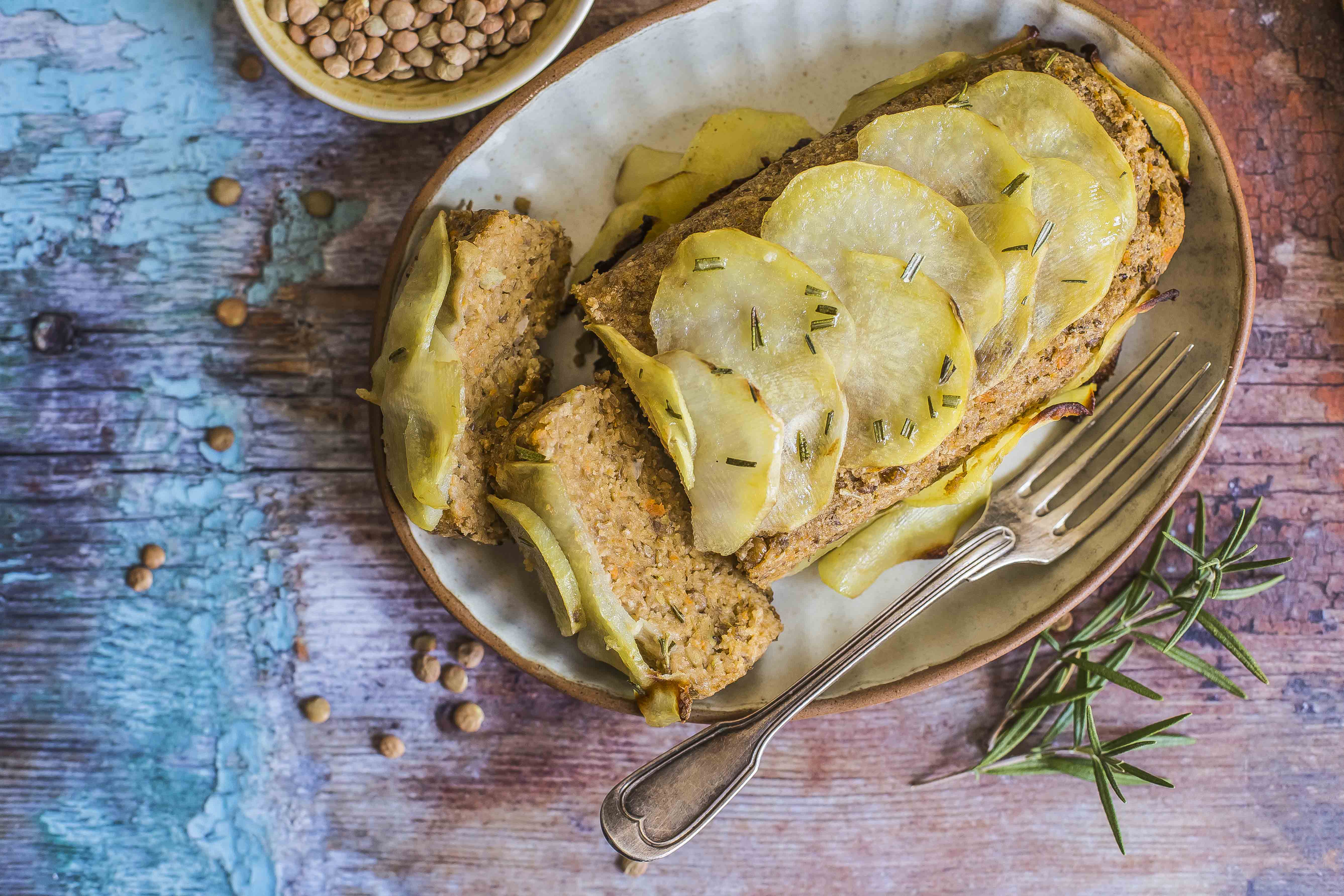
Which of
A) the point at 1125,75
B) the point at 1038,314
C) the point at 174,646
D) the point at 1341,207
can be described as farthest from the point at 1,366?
the point at 1341,207

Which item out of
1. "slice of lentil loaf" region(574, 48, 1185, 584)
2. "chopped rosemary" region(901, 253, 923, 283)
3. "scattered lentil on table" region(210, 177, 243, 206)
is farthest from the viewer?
"scattered lentil on table" region(210, 177, 243, 206)

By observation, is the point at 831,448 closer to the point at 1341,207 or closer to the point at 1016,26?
the point at 1016,26

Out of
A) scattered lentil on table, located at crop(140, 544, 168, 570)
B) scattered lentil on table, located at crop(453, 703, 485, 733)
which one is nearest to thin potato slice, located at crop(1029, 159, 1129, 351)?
scattered lentil on table, located at crop(453, 703, 485, 733)

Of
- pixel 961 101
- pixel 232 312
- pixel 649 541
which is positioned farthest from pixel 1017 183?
pixel 232 312

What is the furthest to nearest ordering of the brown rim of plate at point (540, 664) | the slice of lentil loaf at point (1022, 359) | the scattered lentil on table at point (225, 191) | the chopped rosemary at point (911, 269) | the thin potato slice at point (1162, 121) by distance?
1. the scattered lentil on table at point (225, 191)
2. the brown rim of plate at point (540, 664)
3. the thin potato slice at point (1162, 121)
4. the slice of lentil loaf at point (1022, 359)
5. the chopped rosemary at point (911, 269)

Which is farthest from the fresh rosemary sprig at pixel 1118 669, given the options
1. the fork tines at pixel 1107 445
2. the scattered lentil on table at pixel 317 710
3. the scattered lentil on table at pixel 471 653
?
the scattered lentil on table at pixel 317 710

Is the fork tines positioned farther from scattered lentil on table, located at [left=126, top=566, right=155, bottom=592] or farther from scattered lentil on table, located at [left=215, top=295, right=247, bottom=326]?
scattered lentil on table, located at [left=126, top=566, right=155, bottom=592]

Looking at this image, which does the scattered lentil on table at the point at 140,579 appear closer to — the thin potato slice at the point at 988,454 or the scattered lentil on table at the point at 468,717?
the scattered lentil on table at the point at 468,717
